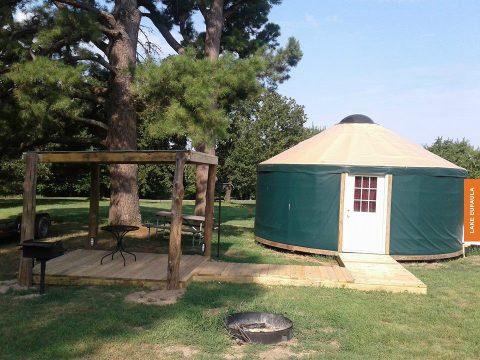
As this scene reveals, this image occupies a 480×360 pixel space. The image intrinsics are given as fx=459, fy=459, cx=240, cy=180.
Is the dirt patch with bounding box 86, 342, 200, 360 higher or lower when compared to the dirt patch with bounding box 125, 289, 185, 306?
lower

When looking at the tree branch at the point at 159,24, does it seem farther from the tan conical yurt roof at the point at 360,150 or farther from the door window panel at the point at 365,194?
the door window panel at the point at 365,194

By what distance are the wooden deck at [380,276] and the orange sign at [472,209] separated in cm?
266

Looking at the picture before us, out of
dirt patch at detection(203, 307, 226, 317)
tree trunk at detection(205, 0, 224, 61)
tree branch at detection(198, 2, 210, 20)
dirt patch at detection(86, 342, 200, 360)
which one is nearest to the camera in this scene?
dirt patch at detection(86, 342, 200, 360)

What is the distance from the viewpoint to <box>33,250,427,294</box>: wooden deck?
5934 millimetres

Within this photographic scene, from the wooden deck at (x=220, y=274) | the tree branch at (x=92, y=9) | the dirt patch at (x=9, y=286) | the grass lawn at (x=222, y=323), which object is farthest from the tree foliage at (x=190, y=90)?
the dirt patch at (x=9, y=286)

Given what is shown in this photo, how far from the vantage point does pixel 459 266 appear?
8.46 m

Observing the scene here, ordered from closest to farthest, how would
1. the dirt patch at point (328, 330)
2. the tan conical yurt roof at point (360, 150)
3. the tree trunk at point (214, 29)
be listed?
the dirt patch at point (328, 330), the tan conical yurt roof at point (360, 150), the tree trunk at point (214, 29)

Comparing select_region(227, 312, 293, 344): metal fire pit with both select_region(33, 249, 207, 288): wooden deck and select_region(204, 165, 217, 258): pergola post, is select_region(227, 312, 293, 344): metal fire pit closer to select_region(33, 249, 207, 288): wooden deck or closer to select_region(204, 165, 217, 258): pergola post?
select_region(33, 249, 207, 288): wooden deck

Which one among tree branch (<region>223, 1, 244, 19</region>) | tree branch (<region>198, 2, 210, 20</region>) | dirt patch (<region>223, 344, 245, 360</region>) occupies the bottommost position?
dirt patch (<region>223, 344, 245, 360</region>)

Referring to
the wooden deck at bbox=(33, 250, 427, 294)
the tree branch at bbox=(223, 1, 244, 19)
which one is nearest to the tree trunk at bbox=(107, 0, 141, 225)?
the wooden deck at bbox=(33, 250, 427, 294)

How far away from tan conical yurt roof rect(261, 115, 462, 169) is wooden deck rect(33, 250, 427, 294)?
7.64ft

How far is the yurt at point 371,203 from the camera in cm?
851

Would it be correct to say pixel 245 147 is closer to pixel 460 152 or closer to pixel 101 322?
pixel 460 152

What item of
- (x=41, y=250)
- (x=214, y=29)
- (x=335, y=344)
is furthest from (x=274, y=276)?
(x=214, y=29)
